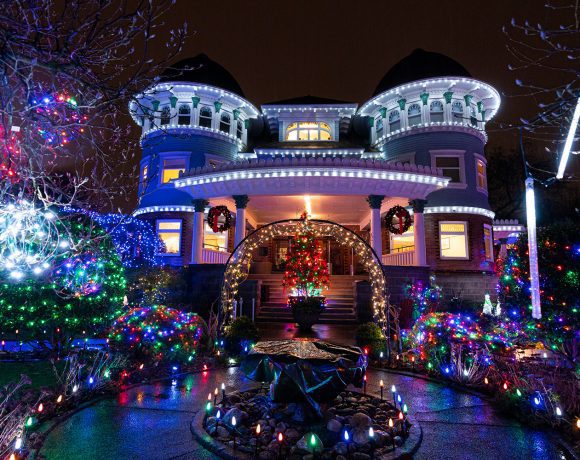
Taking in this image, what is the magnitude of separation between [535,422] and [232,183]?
13.3m

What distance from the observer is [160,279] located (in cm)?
1431

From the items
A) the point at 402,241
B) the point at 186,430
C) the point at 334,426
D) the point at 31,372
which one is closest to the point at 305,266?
the point at 31,372

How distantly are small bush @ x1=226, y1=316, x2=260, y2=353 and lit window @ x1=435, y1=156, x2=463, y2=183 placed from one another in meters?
15.4

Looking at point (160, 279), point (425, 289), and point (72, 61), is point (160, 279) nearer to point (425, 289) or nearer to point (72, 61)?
point (425, 289)

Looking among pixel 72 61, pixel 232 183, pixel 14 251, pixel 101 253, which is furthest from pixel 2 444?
pixel 232 183

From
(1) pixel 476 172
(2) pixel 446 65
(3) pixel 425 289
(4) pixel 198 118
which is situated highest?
(2) pixel 446 65

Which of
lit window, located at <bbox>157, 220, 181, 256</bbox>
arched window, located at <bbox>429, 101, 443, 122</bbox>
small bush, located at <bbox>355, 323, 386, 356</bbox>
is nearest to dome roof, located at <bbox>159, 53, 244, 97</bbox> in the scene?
lit window, located at <bbox>157, 220, 181, 256</bbox>

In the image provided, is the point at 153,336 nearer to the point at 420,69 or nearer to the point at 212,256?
the point at 212,256

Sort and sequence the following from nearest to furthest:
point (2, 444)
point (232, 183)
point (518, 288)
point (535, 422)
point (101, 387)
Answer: point (2, 444) → point (535, 422) → point (101, 387) → point (518, 288) → point (232, 183)

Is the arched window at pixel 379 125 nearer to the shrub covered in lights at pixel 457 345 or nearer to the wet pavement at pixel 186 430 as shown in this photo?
the shrub covered in lights at pixel 457 345

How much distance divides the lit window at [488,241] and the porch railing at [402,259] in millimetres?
5371

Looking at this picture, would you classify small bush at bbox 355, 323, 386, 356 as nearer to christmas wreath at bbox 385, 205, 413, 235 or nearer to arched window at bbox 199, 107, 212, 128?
christmas wreath at bbox 385, 205, 413, 235

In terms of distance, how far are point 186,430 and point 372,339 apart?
5.56 meters

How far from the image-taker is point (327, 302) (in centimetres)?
1555
